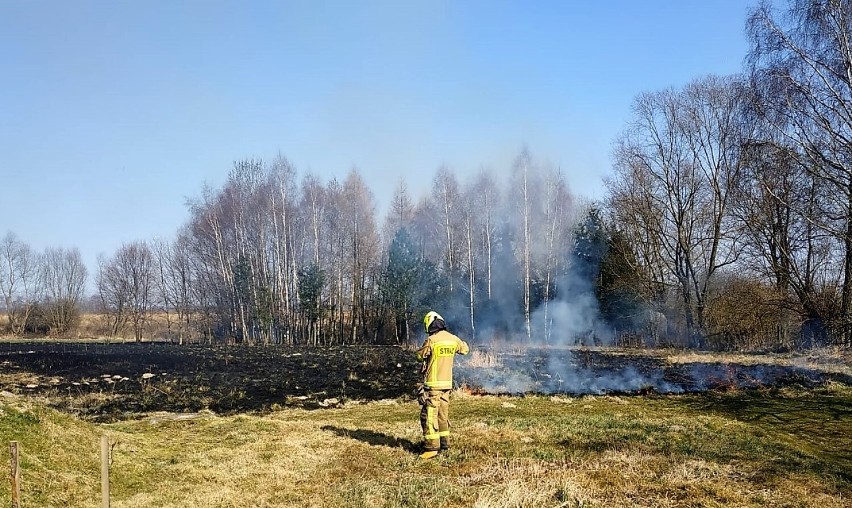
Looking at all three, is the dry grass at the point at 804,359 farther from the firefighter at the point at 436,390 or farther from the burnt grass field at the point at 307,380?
the firefighter at the point at 436,390

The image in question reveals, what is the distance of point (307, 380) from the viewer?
55.8ft

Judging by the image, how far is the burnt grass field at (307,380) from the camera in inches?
512

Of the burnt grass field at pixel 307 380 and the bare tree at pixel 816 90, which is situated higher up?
the bare tree at pixel 816 90

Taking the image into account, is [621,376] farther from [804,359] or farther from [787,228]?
[787,228]

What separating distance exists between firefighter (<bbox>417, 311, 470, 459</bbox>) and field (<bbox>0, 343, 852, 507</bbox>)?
0.30 m

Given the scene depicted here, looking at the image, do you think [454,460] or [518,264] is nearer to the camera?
[454,460]

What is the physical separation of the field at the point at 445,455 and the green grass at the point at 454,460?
1.2 inches

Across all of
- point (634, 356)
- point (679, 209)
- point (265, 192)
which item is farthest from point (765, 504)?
point (265, 192)

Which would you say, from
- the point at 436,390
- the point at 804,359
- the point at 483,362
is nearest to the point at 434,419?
the point at 436,390

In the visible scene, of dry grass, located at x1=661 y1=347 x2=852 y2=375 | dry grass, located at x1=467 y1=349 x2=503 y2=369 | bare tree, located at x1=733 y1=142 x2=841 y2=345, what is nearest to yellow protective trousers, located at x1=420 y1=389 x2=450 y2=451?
bare tree, located at x1=733 y1=142 x2=841 y2=345

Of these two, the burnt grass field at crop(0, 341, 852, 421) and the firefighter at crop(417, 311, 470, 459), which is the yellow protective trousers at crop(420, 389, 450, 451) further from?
the burnt grass field at crop(0, 341, 852, 421)

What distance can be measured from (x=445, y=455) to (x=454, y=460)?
26 cm

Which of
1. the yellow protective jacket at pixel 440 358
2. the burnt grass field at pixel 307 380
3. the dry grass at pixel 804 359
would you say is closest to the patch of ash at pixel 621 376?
the burnt grass field at pixel 307 380

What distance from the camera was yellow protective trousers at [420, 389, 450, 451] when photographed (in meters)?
7.68
